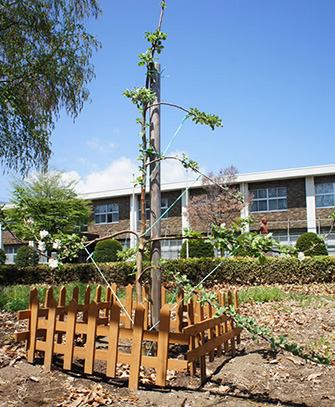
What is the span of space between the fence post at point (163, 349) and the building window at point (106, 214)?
25.9 metres

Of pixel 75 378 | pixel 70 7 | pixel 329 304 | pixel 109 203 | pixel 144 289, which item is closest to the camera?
pixel 75 378

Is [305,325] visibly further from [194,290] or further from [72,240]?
[72,240]

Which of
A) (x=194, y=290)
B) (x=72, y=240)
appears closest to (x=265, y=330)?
(x=194, y=290)

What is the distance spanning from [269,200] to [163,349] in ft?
72.7

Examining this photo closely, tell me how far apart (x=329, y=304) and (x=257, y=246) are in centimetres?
522

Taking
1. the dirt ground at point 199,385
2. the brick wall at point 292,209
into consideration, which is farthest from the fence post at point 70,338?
the brick wall at point 292,209

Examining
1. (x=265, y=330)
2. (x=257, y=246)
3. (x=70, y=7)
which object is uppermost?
(x=70, y=7)

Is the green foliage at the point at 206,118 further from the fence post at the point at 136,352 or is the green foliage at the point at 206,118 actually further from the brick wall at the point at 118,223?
the brick wall at the point at 118,223

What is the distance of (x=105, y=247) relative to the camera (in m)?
16.9

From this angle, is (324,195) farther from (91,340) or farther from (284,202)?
(91,340)

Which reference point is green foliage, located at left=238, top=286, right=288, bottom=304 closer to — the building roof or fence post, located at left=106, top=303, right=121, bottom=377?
fence post, located at left=106, top=303, right=121, bottom=377

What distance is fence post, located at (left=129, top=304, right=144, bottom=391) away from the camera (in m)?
3.28

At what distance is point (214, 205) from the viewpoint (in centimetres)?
2222

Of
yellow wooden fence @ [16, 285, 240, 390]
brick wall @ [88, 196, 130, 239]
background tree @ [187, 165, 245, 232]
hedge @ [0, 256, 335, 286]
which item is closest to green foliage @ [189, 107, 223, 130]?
yellow wooden fence @ [16, 285, 240, 390]
